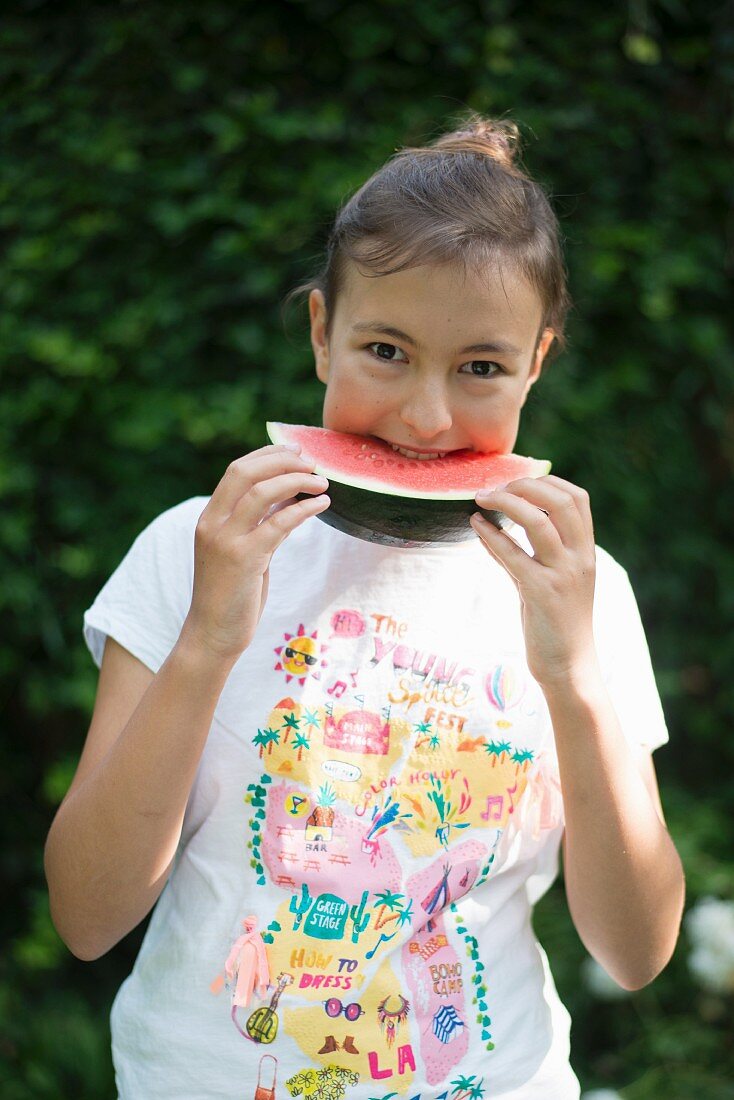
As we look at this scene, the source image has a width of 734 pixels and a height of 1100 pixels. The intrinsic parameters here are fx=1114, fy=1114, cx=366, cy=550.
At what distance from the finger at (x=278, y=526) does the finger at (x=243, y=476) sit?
2.3 inches

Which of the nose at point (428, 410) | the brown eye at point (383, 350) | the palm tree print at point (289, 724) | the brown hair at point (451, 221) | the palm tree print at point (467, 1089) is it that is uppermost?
the brown hair at point (451, 221)

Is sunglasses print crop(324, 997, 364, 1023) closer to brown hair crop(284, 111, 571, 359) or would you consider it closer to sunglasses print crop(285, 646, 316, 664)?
sunglasses print crop(285, 646, 316, 664)

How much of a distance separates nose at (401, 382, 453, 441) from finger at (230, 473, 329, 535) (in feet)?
0.71

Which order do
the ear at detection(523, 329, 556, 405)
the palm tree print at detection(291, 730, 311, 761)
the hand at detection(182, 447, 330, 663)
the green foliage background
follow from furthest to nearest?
the green foliage background < the ear at detection(523, 329, 556, 405) < the palm tree print at detection(291, 730, 311, 761) < the hand at detection(182, 447, 330, 663)

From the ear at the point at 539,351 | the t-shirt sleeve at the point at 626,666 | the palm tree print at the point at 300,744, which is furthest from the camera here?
the ear at the point at 539,351

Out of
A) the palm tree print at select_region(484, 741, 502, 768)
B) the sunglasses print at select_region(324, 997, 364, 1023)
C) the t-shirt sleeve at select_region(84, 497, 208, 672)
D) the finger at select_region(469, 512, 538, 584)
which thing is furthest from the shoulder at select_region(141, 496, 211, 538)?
the sunglasses print at select_region(324, 997, 364, 1023)

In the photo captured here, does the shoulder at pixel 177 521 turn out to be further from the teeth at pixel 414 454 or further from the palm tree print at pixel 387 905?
the palm tree print at pixel 387 905

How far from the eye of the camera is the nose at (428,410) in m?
1.79

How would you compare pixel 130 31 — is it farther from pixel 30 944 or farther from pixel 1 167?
pixel 30 944

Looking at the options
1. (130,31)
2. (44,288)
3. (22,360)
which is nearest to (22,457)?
(22,360)

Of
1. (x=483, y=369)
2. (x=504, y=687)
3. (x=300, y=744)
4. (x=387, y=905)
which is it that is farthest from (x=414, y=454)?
(x=387, y=905)

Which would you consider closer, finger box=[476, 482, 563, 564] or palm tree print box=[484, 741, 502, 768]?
finger box=[476, 482, 563, 564]

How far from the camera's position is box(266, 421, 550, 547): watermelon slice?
1.84m

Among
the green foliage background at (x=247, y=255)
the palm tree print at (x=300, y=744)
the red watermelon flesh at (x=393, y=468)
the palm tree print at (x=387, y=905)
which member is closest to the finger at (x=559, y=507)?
the red watermelon flesh at (x=393, y=468)
